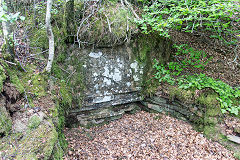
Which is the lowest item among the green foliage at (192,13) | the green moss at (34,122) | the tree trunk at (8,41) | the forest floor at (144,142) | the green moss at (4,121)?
the forest floor at (144,142)

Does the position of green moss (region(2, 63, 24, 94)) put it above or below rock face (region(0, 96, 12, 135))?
above

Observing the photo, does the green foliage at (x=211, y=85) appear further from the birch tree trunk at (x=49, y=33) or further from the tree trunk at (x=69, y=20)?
the birch tree trunk at (x=49, y=33)

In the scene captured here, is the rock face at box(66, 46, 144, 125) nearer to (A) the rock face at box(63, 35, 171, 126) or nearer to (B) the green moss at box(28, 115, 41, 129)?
(A) the rock face at box(63, 35, 171, 126)

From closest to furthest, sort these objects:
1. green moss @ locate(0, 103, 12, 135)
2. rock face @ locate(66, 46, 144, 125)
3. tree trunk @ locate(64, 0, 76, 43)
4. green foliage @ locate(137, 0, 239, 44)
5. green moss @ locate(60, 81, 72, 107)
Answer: green moss @ locate(0, 103, 12, 135) < green foliage @ locate(137, 0, 239, 44) < green moss @ locate(60, 81, 72, 107) < tree trunk @ locate(64, 0, 76, 43) < rock face @ locate(66, 46, 144, 125)

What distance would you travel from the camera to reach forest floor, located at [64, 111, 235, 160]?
11.3 feet

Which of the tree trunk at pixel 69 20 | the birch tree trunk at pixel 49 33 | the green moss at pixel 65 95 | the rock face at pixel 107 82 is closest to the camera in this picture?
the birch tree trunk at pixel 49 33

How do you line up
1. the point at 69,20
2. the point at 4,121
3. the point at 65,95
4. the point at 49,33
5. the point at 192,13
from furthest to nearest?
the point at 69,20 → the point at 65,95 → the point at 192,13 → the point at 49,33 → the point at 4,121

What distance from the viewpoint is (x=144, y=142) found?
3805 mm

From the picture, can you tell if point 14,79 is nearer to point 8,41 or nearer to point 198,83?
point 8,41

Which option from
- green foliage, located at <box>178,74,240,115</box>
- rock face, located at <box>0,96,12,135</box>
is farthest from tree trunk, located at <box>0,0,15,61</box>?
green foliage, located at <box>178,74,240,115</box>

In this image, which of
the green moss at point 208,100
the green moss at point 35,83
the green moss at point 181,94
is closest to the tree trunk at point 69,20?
the green moss at point 35,83

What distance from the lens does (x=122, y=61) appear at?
474 cm

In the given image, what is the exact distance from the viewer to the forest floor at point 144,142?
136 inches

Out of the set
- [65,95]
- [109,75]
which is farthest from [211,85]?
[65,95]
